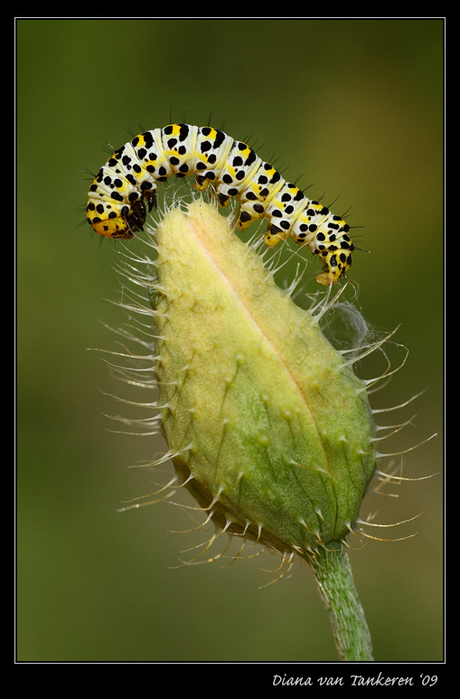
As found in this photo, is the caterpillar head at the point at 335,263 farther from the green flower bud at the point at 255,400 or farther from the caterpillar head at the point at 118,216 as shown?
the caterpillar head at the point at 118,216

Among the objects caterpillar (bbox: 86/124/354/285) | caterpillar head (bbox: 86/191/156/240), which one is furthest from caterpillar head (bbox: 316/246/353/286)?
caterpillar head (bbox: 86/191/156/240)

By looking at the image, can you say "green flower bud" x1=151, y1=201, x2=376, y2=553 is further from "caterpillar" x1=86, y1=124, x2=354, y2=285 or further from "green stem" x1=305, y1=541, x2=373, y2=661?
"caterpillar" x1=86, y1=124, x2=354, y2=285

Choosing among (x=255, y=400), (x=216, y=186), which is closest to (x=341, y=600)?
(x=255, y=400)

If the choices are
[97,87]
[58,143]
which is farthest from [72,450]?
[97,87]

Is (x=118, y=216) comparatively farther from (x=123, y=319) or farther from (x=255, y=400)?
(x=123, y=319)

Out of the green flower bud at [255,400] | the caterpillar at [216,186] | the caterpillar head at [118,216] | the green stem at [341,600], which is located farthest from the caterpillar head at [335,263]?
the green stem at [341,600]

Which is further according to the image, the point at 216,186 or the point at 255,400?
the point at 216,186

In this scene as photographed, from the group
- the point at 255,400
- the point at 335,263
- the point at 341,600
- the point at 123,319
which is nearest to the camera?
the point at 255,400
